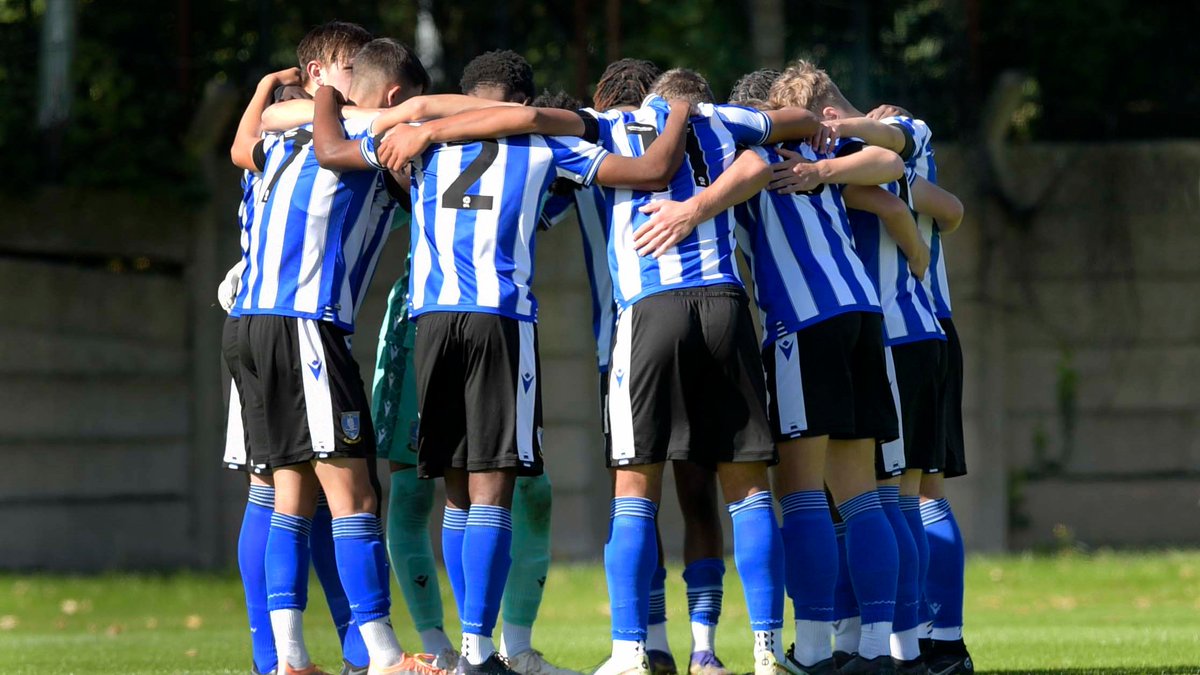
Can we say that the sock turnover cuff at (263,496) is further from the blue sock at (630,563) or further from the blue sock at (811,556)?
the blue sock at (811,556)

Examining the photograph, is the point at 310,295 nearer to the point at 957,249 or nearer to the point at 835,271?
the point at 835,271

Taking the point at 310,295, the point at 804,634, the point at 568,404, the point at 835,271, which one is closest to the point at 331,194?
the point at 310,295

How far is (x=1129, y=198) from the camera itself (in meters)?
12.9

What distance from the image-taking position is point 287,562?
17.9 ft

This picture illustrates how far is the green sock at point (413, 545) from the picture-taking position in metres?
5.88

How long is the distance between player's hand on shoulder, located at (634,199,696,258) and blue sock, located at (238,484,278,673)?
1.65 meters

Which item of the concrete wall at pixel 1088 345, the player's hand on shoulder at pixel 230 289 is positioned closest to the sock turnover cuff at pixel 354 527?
the player's hand on shoulder at pixel 230 289

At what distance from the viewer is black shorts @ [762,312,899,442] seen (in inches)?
214

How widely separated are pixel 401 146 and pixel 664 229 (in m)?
0.94

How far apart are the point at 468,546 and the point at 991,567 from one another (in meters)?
7.50

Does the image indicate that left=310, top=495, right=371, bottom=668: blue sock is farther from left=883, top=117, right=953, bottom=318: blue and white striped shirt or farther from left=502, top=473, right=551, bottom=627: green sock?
left=883, top=117, right=953, bottom=318: blue and white striped shirt

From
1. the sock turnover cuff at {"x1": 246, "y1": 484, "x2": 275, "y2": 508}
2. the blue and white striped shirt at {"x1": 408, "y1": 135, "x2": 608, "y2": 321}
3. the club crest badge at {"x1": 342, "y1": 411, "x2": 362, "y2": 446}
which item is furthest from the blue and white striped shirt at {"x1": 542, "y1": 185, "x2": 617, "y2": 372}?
the sock turnover cuff at {"x1": 246, "y1": 484, "x2": 275, "y2": 508}

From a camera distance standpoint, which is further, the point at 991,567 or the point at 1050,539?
the point at 1050,539

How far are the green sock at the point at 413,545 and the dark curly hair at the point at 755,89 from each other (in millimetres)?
1908
